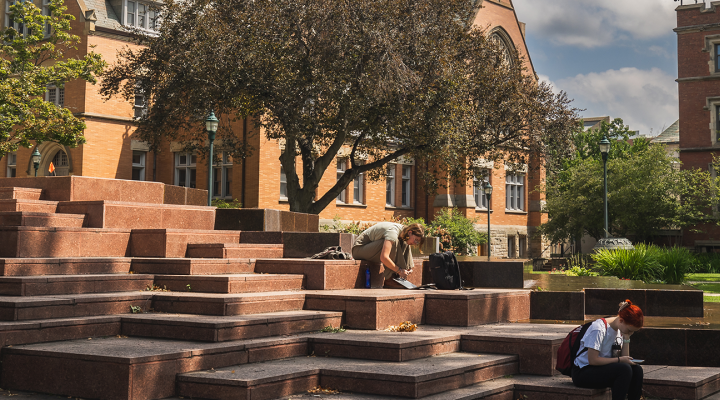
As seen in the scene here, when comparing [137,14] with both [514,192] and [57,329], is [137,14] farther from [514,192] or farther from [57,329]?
[57,329]

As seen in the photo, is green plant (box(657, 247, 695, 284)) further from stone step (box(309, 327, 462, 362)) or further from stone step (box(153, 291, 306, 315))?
stone step (box(153, 291, 306, 315))

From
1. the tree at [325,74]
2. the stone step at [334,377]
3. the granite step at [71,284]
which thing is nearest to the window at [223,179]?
the tree at [325,74]

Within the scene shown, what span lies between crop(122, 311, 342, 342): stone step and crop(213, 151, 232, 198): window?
24850 mm

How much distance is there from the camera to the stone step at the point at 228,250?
409 inches

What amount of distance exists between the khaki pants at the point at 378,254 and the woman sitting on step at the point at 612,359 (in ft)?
12.9

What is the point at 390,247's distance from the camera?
33.0ft

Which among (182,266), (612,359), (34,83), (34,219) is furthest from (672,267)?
(34,83)

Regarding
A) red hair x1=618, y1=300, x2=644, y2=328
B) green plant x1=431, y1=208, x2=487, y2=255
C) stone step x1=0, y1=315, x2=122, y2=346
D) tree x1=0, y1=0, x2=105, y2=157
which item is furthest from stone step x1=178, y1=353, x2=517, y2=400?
green plant x1=431, y1=208, x2=487, y2=255

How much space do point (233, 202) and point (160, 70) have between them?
9.09 meters

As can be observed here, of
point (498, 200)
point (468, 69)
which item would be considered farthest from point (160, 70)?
point (498, 200)

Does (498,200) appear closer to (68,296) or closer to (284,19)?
(284,19)

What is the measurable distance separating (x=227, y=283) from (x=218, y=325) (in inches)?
64.5

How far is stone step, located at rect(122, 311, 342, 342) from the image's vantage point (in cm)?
705

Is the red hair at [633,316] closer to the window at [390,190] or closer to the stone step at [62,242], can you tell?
the stone step at [62,242]
